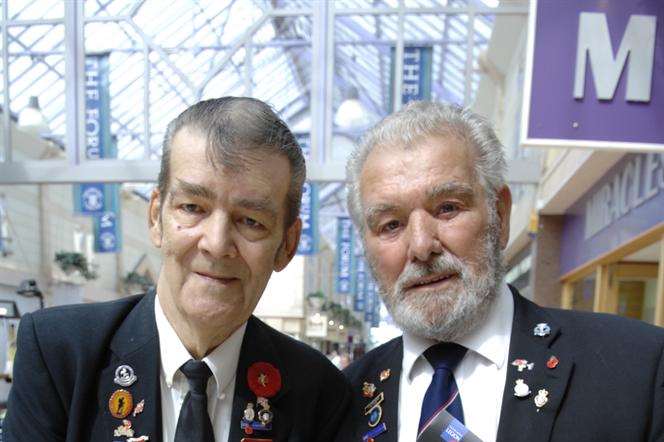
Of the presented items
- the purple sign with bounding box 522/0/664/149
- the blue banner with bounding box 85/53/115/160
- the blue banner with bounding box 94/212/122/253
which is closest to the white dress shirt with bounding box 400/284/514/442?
the purple sign with bounding box 522/0/664/149

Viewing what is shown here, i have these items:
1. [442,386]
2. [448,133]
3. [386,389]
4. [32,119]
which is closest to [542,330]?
[442,386]

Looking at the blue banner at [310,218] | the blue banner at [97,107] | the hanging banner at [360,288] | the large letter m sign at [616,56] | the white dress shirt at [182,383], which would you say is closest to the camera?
the white dress shirt at [182,383]

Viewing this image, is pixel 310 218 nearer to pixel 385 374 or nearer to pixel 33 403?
pixel 385 374

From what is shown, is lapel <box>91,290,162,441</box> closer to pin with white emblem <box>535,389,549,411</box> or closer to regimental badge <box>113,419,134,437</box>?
regimental badge <box>113,419,134,437</box>

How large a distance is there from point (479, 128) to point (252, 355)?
2.89 feet

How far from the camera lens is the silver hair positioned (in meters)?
1.83

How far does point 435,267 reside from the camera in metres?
1.77

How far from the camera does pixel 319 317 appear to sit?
92.5 ft

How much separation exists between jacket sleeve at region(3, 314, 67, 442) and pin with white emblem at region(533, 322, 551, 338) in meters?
1.20

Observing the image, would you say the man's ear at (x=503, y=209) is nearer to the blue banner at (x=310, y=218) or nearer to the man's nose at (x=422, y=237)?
the man's nose at (x=422, y=237)

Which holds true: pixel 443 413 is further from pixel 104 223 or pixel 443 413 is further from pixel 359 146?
pixel 104 223

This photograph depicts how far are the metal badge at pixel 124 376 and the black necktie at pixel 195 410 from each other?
0.45 ft

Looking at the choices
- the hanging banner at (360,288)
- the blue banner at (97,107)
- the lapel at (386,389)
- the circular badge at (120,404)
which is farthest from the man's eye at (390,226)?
the hanging banner at (360,288)

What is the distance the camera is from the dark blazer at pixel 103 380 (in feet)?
5.44
